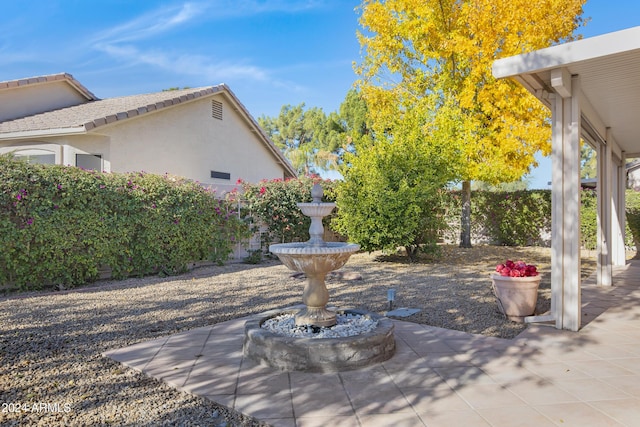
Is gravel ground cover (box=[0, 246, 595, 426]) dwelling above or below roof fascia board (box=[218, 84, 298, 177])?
below

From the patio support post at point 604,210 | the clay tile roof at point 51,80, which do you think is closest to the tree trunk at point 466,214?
the patio support post at point 604,210

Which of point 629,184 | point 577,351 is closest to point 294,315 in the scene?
point 577,351

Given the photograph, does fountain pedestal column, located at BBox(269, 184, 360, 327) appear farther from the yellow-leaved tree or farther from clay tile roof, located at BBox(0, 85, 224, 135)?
clay tile roof, located at BBox(0, 85, 224, 135)

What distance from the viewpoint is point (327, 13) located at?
17.1m

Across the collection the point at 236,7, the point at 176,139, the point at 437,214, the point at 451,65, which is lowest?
the point at 437,214

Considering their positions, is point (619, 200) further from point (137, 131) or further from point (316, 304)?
point (137, 131)

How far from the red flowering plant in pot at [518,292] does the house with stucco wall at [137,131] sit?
7.63 meters

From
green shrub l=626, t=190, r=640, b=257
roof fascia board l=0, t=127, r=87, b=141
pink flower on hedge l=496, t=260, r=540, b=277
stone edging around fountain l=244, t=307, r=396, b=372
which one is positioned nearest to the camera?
stone edging around fountain l=244, t=307, r=396, b=372

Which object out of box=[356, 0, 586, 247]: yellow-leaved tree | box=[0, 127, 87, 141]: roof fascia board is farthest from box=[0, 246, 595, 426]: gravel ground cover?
box=[0, 127, 87, 141]: roof fascia board

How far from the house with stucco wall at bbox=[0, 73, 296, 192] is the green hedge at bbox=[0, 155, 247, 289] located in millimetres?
1855

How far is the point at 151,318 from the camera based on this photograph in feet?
19.1

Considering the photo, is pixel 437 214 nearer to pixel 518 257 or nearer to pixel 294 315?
pixel 518 257

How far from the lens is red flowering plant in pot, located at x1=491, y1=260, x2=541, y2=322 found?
564cm

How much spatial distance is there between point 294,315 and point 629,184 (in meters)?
30.5
